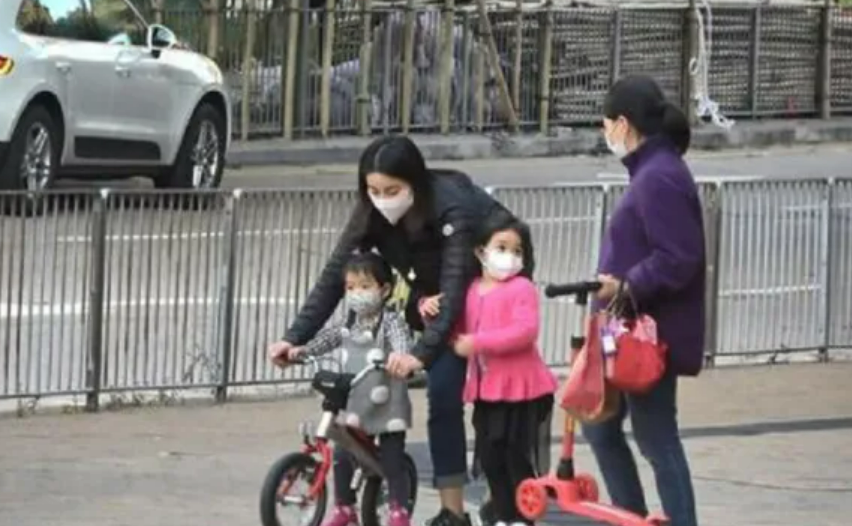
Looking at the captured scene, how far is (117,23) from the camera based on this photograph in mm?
18719

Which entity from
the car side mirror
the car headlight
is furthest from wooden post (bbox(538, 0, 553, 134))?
the car headlight

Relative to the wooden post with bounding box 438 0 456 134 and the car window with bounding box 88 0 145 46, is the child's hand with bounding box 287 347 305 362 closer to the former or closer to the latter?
the car window with bounding box 88 0 145 46

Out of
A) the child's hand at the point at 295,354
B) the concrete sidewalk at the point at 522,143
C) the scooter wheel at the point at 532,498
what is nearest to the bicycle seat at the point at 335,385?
the child's hand at the point at 295,354

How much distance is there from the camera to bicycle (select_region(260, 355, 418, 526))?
815cm

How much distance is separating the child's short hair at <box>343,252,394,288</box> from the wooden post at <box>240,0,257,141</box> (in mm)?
16143

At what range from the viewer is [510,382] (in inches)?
320

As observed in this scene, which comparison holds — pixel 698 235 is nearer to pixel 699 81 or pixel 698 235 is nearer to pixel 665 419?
pixel 665 419

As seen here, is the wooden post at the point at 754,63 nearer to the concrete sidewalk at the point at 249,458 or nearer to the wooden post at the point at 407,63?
the wooden post at the point at 407,63

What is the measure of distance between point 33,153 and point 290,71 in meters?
7.36

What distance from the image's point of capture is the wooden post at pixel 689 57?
28172 millimetres

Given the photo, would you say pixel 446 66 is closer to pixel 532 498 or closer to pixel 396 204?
pixel 396 204

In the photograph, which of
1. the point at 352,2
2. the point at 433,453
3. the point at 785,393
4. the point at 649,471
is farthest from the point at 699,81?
the point at 433,453

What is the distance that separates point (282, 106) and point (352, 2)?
174 centimetres

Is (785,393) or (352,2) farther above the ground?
(352,2)
